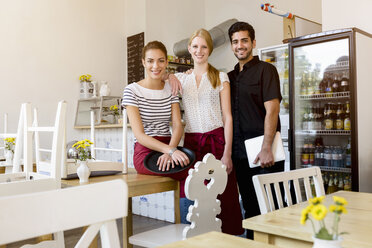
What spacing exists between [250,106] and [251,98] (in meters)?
0.05

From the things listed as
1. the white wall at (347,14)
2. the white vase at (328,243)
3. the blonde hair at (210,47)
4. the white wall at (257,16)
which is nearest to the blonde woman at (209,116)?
the blonde hair at (210,47)

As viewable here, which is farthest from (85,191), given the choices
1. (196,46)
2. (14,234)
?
(196,46)

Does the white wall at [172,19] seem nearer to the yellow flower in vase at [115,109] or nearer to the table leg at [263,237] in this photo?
the yellow flower in vase at [115,109]

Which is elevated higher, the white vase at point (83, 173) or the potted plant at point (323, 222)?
the potted plant at point (323, 222)

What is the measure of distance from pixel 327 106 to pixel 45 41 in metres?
4.13

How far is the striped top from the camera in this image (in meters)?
2.01

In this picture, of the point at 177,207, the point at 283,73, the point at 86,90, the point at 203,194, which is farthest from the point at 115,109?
the point at 203,194

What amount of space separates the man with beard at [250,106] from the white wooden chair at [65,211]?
5.09 feet

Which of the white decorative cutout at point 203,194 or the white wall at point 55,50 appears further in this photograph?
the white wall at point 55,50

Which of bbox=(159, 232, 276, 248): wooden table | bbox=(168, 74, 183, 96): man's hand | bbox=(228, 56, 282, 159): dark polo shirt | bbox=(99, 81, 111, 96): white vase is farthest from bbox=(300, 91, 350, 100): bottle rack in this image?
bbox=(99, 81, 111, 96): white vase

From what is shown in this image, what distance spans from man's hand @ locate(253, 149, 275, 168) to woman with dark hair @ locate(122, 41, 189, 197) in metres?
0.46

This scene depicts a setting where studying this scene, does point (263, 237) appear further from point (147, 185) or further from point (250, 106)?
point (250, 106)

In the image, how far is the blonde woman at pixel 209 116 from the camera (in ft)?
6.73

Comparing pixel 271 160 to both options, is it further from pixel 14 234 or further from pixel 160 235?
pixel 14 234
